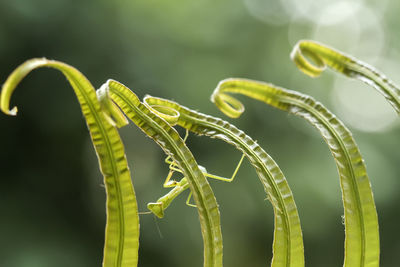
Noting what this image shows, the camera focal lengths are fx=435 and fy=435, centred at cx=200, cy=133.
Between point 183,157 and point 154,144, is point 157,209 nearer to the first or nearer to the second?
point 183,157

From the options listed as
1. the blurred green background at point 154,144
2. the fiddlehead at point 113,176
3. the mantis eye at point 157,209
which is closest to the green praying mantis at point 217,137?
the fiddlehead at point 113,176

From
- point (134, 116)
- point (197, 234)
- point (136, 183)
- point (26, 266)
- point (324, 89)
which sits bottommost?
point (26, 266)

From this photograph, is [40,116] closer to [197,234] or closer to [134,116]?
[197,234]

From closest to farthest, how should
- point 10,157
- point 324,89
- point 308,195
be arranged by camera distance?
point 10,157
point 308,195
point 324,89

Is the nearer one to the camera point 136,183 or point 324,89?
point 136,183

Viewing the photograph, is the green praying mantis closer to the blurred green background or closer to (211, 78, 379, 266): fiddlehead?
(211, 78, 379, 266): fiddlehead

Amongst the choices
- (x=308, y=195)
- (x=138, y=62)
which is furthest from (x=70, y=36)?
(x=308, y=195)
